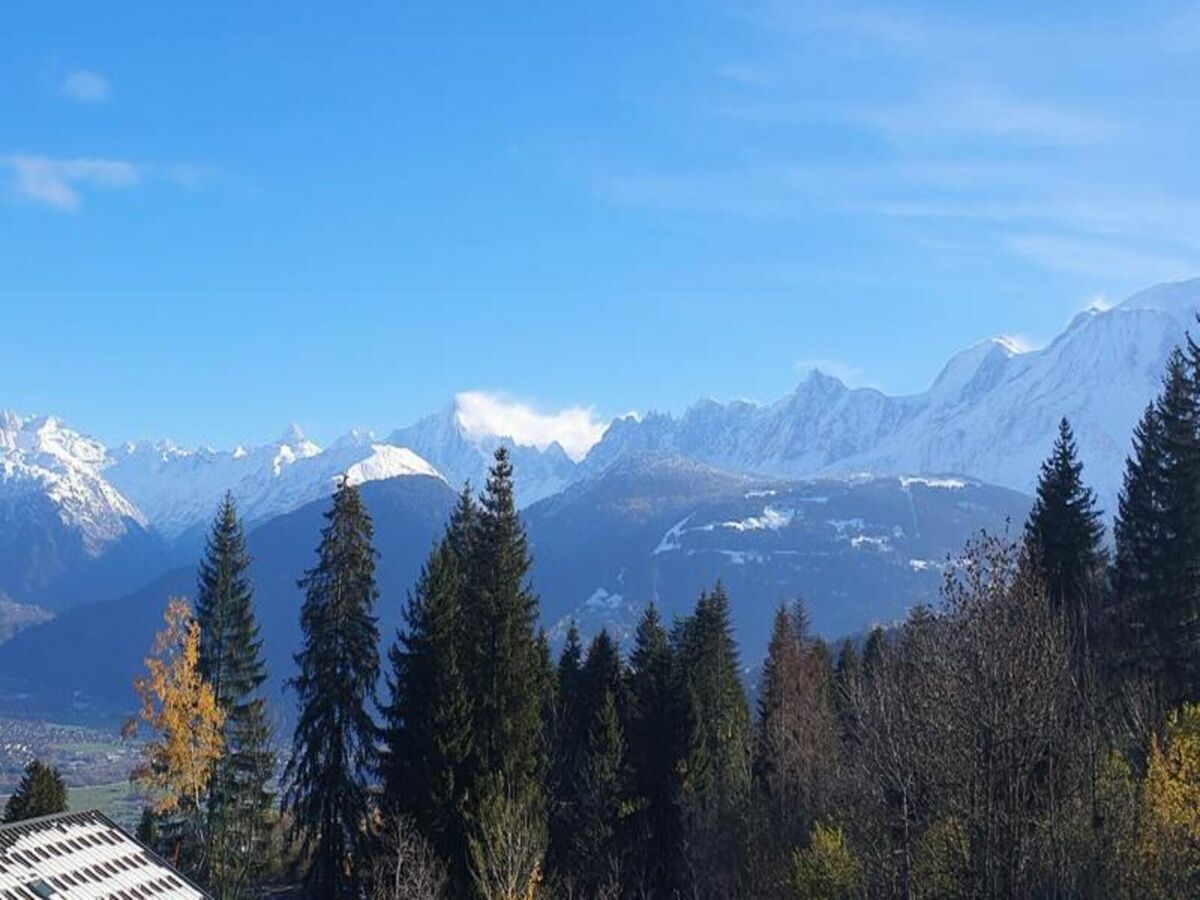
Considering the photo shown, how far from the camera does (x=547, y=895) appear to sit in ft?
128

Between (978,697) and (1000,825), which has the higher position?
(978,697)

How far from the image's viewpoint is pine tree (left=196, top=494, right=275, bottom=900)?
47.9 metres

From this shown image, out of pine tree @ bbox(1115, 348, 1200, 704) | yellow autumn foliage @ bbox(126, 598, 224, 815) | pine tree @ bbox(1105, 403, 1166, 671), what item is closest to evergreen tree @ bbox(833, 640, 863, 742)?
pine tree @ bbox(1105, 403, 1166, 671)

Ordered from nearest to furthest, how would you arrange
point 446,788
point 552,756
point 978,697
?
point 978,697 < point 446,788 < point 552,756

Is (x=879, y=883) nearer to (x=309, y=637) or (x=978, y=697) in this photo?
(x=978, y=697)

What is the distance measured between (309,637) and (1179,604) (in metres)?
31.6

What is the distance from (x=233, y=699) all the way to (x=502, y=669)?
1528 centimetres

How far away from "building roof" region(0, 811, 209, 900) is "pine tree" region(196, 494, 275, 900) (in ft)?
60.2

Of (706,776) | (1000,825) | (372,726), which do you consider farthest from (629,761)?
(1000,825)

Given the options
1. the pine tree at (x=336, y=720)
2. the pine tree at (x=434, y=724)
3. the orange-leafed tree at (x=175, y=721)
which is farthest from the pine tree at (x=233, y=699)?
the pine tree at (x=434, y=724)

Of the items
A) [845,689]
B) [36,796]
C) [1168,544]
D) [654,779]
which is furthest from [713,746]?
[36,796]

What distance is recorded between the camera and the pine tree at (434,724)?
38.2 metres

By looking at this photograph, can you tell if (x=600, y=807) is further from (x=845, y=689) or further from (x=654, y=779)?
(x=845, y=689)

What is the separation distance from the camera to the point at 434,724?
38.5 m
